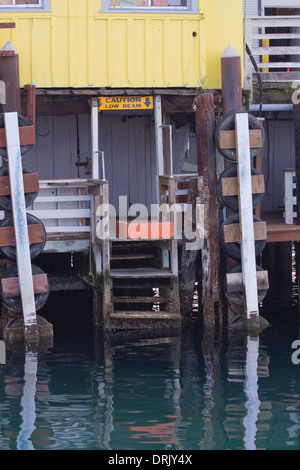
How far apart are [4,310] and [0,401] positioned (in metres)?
3.27

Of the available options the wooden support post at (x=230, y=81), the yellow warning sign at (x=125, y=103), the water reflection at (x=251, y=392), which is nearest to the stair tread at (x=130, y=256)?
the water reflection at (x=251, y=392)

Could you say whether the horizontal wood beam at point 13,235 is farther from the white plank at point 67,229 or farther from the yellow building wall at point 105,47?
the yellow building wall at point 105,47

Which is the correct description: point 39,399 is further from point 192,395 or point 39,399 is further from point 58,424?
point 192,395

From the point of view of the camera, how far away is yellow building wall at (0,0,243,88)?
15352 mm

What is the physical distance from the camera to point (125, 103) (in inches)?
620

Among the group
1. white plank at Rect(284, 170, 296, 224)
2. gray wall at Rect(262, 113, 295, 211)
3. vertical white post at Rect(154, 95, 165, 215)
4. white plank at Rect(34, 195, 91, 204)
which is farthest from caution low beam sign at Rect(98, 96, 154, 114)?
gray wall at Rect(262, 113, 295, 211)

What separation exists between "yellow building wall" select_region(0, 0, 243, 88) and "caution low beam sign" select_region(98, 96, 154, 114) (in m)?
0.25

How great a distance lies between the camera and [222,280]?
14664 millimetres

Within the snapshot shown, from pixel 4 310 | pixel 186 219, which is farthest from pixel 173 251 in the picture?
pixel 4 310

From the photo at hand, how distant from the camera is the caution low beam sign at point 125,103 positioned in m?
15.7

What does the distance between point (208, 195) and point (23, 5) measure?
4.40 meters

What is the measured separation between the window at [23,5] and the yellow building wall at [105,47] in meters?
0.10

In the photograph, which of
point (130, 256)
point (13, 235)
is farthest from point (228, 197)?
point (13, 235)

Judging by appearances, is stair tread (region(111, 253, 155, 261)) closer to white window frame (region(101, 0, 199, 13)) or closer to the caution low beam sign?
the caution low beam sign
